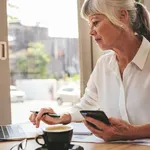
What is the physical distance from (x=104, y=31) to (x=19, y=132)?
64 centimetres

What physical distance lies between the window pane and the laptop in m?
0.69

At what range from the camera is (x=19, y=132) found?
145 cm

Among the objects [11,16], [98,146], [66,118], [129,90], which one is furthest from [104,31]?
[11,16]

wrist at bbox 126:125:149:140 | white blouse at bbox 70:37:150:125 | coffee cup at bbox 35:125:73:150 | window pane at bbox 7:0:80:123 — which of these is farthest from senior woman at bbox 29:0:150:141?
window pane at bbox 7:0:80:123

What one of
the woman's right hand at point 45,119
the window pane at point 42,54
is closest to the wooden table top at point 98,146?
the woman's right hand at point 45,119

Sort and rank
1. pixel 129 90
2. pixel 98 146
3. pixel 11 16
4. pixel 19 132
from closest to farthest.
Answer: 1. pixel 98 146
2. pixel 19 132
3. pixel 129 90
4. pixel 11 16

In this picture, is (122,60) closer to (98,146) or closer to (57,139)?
(98,146)

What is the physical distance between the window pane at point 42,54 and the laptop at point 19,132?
69 cm

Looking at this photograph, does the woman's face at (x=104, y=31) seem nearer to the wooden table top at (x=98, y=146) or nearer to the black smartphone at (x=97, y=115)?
the black smartphone at (x=97, y=115)

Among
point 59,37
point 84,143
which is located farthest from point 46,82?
point 84,143

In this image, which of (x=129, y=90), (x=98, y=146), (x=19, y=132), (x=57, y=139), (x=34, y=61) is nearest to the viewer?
(x=57, y=139)

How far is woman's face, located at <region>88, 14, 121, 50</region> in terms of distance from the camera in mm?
1576

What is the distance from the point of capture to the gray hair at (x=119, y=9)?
158 cm

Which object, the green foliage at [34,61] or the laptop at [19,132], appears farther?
the green foliage at [34,61]
